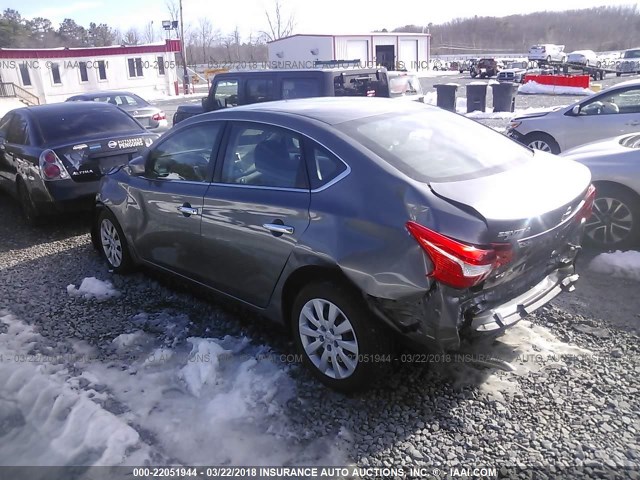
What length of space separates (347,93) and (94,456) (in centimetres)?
795

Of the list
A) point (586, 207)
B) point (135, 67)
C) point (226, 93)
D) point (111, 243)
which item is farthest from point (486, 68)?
point (586, 207)

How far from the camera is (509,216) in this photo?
277cm

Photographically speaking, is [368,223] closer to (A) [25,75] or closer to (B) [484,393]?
(B) [484,393]

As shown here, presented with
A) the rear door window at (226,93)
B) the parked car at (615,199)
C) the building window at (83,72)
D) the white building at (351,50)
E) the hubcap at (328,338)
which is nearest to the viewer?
the hubcap at (328,338)

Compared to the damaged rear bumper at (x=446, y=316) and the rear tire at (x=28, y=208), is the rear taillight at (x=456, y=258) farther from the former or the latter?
the rear tire at (x=28, y=208)

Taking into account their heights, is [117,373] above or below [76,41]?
below

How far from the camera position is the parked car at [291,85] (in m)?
9.10

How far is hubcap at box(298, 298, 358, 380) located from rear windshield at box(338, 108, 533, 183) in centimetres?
92

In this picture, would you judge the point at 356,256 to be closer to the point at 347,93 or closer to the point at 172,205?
the point at 172,205

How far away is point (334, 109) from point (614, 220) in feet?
9.87

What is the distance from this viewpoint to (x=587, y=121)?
27.0 ft

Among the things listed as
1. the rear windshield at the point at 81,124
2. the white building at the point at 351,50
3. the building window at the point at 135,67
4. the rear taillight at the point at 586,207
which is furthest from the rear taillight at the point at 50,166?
the white building at the point at 351,50

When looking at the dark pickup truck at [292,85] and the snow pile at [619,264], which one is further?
the dark pickup truck at [292,85]

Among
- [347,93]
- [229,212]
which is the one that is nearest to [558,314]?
[229,212]
